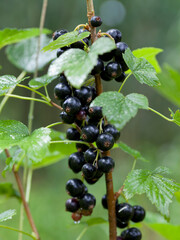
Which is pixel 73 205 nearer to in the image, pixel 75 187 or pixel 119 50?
pixel 75 187

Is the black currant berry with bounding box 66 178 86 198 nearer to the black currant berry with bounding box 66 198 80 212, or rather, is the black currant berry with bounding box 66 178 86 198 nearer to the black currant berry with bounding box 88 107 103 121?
the black currant berry with bounding box 66 198 80 212

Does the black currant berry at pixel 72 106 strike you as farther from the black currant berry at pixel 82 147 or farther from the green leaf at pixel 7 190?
the green leaf at pixel 7 190

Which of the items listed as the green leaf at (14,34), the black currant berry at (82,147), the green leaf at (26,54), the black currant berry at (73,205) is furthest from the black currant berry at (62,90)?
the green leaf at (26,54)

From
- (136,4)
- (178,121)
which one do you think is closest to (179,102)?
(178,121)

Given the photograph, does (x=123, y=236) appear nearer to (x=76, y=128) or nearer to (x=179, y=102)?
(x=76, y=128)

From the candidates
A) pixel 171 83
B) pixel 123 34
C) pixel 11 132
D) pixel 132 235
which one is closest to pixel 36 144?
pixel 11 132
